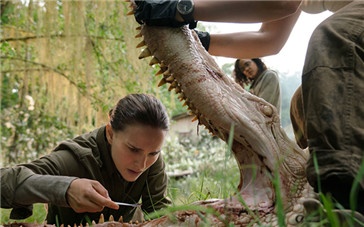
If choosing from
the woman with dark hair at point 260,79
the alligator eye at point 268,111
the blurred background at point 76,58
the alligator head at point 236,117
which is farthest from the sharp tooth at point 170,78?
the blurred background at point 76,58

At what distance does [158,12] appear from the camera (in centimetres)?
191

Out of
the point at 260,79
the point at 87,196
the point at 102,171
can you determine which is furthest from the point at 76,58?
the point at 87,196

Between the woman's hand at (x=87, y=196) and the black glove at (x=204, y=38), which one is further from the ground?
the black glove at (x=204, y=38)

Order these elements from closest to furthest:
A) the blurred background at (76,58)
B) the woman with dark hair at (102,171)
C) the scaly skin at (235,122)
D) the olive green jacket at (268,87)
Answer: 1. the scaly skin at (235,122)
2. the woman with dark hair at (102,171)
3. the olive green jacket at (268,87)
4. the blurred background at (76,58)

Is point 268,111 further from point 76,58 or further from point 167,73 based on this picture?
point 76,58

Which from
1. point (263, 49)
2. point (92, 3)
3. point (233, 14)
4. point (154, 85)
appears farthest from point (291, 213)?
point (154, 85)

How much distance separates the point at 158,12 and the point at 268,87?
11.0 feet

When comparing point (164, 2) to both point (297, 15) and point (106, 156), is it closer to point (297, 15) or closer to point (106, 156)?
point (297, 15)

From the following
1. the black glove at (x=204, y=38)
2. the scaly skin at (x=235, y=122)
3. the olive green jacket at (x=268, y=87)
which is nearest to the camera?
the scaly skin at (x=235, y=122)

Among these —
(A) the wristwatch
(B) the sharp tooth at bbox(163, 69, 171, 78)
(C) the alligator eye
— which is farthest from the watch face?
(C) the alligator eye

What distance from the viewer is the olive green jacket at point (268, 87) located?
5.01 metres

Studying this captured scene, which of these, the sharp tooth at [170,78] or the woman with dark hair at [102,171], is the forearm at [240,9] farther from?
the woman with dark hair at [102,171]

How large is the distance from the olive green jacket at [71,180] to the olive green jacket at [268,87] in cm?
217

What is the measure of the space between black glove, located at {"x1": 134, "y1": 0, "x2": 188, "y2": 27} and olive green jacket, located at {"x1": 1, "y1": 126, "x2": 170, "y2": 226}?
77 centimetres
